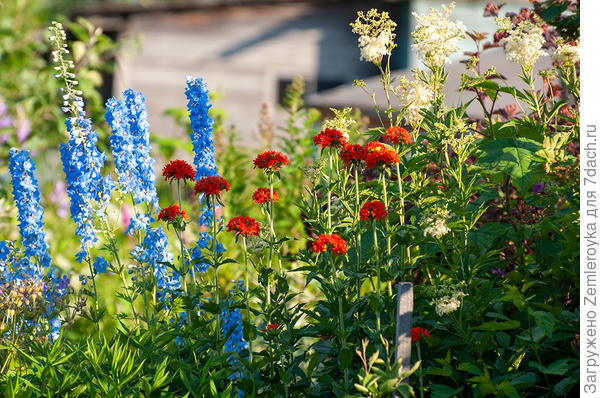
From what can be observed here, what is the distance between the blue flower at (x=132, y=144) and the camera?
9.19 ft

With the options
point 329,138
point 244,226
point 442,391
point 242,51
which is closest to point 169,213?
point 244,226

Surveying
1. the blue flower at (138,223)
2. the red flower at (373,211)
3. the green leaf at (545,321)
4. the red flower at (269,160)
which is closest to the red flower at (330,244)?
the red flower at (373,211)

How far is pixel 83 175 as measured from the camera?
9.23ft

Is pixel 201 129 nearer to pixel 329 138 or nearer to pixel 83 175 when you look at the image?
pixel 83 175

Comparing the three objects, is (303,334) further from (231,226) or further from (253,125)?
(253,125)

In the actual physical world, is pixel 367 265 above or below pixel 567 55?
below

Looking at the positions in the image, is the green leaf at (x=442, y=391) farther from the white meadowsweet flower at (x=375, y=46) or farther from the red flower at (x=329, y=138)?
the white meadowsweet flower at (x=375, y=46)

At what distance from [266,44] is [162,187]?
15.4 ft

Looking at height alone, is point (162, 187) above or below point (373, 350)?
above

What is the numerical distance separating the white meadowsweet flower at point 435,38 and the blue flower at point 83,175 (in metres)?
1.43

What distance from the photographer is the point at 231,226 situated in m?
2.45

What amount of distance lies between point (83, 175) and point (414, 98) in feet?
4.74
